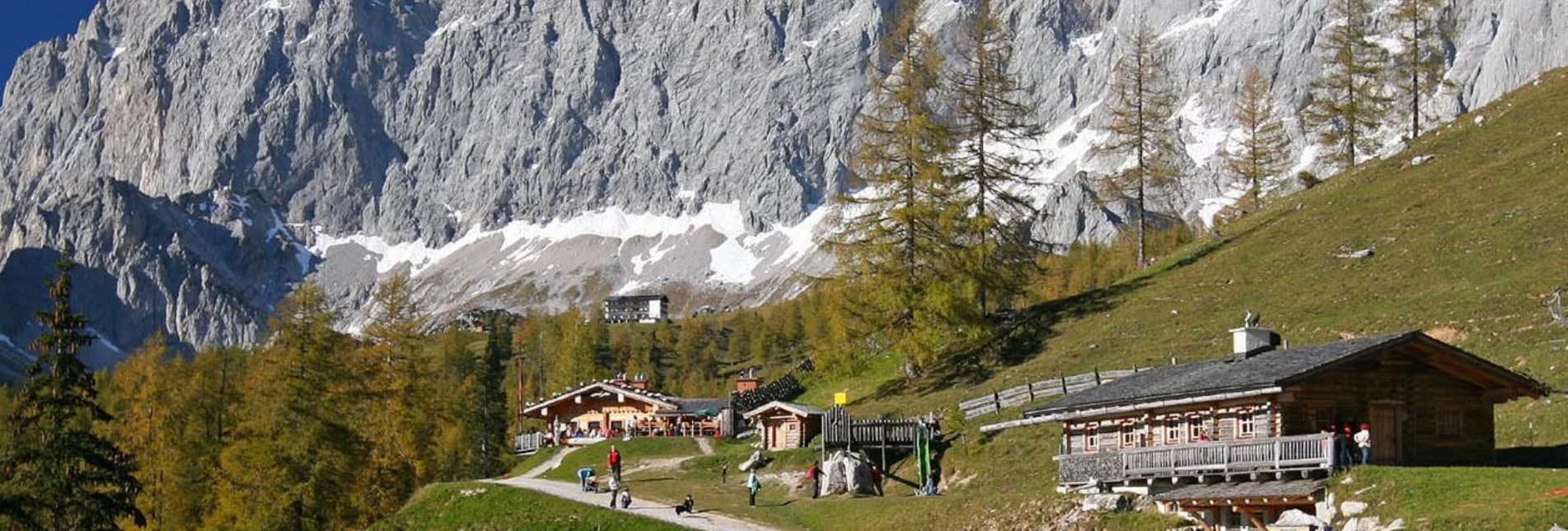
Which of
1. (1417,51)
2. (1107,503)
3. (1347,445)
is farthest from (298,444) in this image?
(1417,51)

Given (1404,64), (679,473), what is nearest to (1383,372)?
(679,473)

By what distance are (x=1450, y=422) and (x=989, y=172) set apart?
1410 inches

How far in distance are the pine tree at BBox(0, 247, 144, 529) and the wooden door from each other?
31.1 meters

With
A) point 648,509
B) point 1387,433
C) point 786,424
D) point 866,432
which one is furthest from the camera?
point 786,424

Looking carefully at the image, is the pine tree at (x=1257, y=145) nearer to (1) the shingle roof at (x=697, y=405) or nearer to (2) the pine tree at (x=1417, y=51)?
(2) the pine tree at (x=1417, y=51)

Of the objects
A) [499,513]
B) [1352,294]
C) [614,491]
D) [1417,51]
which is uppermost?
[1417,51]

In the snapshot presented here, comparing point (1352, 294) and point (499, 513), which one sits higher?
point (1352, 294)

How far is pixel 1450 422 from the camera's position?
36812 millimetres

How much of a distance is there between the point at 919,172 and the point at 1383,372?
33.5 meters

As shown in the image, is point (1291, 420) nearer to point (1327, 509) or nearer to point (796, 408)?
point (1327, 509)

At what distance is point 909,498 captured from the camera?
4403cm

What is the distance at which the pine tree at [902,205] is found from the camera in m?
65.1

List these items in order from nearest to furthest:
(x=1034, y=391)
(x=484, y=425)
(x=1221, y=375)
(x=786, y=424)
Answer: (x=1221, y=375)
(x=1034, y=391)
(x=786, y=424)
(x=484, y=425)

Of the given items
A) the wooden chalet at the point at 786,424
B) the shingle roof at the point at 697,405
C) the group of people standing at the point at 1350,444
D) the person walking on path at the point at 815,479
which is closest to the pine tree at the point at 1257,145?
the shingle roof at the point at 697,405
